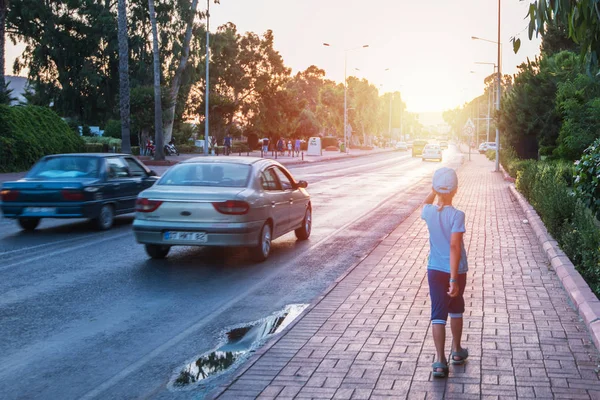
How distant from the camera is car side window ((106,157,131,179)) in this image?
14999mm

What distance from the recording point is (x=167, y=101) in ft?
154

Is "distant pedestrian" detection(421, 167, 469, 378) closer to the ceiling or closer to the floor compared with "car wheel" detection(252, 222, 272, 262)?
closer to the ceiling

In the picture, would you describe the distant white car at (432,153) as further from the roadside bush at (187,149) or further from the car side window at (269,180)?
the car side window at (269,180)

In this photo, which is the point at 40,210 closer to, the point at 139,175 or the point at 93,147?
the point at 139,175

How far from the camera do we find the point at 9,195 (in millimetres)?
13922

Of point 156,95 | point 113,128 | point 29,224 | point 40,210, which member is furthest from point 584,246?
point 113,128

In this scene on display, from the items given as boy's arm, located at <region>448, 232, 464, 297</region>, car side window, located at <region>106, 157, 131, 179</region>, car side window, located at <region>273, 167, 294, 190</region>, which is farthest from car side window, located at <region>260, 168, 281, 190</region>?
boy's arm, located at <region>448, 232, 464, 297</region>

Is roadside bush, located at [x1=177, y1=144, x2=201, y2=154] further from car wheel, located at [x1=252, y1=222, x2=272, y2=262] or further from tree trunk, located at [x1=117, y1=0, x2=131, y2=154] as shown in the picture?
car wheel, located at [x1=252, y1=222, x2=272, y2=262]

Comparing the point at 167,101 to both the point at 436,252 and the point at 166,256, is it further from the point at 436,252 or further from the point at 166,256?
the point at 436,252

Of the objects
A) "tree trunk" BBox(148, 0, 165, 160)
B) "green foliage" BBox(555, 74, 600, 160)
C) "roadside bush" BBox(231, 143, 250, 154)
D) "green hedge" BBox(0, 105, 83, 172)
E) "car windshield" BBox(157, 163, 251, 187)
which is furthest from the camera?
"roadside bush" BBox(231, 143, 250, 154)

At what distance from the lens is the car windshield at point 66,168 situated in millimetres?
14430

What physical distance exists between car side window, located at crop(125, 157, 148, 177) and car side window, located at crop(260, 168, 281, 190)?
16.3 feet

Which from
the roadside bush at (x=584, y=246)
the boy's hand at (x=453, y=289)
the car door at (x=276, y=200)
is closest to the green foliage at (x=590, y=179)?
the roadside bush at (x=584, y=246)

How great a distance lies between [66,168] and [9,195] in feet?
3.98
